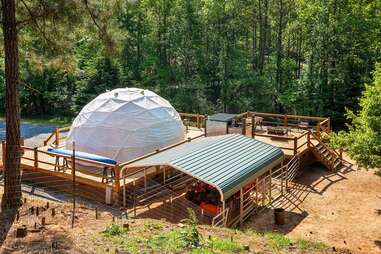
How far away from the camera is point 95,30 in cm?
980

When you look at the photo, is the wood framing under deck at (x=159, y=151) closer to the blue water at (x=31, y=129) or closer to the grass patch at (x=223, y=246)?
the grass patch at (x=223, y=246)

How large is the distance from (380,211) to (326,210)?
65.7 inches

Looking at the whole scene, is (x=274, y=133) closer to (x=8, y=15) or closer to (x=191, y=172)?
(x=191, y=172)

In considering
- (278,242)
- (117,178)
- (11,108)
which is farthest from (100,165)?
(278,242)

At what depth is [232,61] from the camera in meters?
30.0

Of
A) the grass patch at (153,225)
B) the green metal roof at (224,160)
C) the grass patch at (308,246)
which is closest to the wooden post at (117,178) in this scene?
the green metal roof at (224,160)

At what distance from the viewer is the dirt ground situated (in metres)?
11.8

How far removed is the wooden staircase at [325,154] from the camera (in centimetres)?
1819

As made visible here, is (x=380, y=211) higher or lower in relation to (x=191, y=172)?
lower

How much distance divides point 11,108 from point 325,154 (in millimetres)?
13398

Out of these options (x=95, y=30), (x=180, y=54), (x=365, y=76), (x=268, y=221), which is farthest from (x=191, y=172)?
(x=180, y=54)

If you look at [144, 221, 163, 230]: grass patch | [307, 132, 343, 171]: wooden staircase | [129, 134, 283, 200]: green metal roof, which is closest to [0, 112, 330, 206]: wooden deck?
[307, 132, 343, 171]: wooden staircase

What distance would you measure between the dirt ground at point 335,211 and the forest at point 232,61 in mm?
10149

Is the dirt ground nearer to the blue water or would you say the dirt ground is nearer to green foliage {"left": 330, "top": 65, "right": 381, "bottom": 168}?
green foliage {"left": 330, "top": 65, "right": 381, "bottom": 168}
